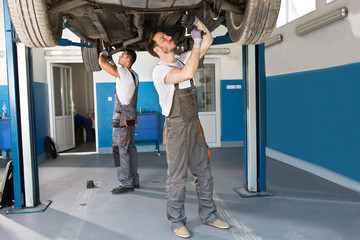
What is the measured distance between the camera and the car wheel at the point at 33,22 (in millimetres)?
2135

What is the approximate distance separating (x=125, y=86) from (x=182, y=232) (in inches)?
73.4

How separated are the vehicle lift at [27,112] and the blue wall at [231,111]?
133 inches

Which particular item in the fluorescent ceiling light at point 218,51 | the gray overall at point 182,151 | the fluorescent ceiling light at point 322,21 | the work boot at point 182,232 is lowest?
the work boot at point 182,232

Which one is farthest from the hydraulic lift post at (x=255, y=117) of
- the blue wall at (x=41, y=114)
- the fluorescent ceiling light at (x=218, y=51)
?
the blue wall at (x=41, y=114)

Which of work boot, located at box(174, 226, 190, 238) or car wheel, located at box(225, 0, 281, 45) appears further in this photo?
work boot, located at box(174, 226, 190, 238)

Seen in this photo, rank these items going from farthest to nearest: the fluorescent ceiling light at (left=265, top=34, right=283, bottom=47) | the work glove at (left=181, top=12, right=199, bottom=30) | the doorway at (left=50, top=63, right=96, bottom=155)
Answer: the doorway at (left=50, top=63, right=96, bottom=155) → the fluorescent ceiling light at (left=265, top=34, right=283, bottom=47) → the work glove at (left=181, top=12, right=199, bottom=30)

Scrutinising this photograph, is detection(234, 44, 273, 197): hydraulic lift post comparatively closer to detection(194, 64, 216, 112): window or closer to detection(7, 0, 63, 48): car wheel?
detection(7, 0, 63, 48): car wheel

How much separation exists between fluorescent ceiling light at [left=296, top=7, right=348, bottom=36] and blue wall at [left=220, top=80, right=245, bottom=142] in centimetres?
234

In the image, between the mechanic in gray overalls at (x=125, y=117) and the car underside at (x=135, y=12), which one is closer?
the car underside at (x=135, y=12)

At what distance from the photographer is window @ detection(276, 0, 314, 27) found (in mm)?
4671

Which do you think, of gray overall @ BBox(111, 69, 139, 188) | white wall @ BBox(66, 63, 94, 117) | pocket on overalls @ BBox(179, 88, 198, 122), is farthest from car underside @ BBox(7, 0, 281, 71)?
white wall @ BBox(66, 63, 94, 117)

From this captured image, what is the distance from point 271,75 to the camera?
18.6 ft

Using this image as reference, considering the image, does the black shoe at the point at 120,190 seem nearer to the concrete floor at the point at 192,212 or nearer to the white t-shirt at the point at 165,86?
the concrete floor at the point at 192,212

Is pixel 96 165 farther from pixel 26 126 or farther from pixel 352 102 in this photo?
pixel 352 102
